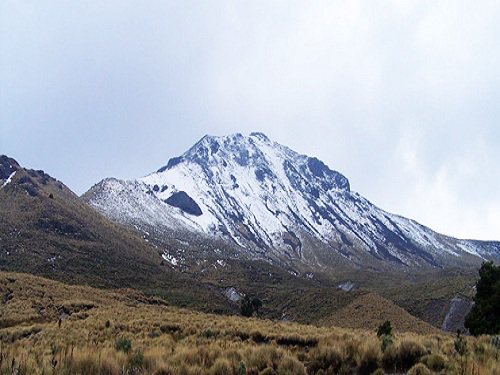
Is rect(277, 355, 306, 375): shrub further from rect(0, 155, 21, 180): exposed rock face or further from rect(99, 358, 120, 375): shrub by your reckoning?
rect(0, 155, 21, 180): exposed rock face

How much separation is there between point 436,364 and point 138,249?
4046 inches

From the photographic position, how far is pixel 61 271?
72000mm

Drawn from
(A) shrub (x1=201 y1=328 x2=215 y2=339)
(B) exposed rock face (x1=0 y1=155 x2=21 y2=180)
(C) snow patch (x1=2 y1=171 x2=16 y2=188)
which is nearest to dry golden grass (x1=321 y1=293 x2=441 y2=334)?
(A) shrub (x1=201 y1=328 x2=215 y2=339)

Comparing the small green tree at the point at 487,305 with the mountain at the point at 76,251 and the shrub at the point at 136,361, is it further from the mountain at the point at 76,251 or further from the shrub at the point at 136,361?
the mountain at the point at 76,251

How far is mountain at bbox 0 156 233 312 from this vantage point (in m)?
73.1

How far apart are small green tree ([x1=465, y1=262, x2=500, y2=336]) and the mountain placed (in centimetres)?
4755

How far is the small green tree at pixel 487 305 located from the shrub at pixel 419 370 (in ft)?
63.6

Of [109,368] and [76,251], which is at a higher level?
[76,251]

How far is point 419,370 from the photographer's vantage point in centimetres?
955

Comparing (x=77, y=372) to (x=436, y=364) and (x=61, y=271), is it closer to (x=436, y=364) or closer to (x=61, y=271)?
(x=436, y=364)

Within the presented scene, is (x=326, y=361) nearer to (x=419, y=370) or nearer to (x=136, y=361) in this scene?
(x=419, y=370)


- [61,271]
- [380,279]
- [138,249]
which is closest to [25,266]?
[61,271]

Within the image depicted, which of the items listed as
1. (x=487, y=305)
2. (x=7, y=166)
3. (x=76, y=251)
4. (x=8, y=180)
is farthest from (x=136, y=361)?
(x=7, y=166)

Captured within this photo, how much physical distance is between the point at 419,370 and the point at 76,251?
83395 mm
